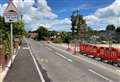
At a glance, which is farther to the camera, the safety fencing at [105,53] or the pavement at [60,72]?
the safety fencing at [105,53]

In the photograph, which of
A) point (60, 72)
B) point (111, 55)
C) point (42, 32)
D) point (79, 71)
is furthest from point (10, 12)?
point (42, 32)

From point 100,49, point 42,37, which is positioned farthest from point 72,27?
point 100,49

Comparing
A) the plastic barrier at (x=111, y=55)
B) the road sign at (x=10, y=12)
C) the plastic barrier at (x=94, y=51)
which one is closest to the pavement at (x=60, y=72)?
the plastic barrier at (x=111, y=55)

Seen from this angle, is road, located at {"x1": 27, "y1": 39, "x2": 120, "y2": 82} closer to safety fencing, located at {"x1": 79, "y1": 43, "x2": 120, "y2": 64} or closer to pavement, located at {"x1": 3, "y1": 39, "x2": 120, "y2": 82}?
pavement, located at {"x1": 3, "y1": 39, "x2": 120, "y2": 82}

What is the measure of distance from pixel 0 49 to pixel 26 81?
4754 millimetres

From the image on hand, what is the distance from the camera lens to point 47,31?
161 meters

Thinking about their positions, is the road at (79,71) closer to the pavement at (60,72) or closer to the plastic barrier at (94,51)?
the pavement at (60,72)

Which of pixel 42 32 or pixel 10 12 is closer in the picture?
pixel 10 12

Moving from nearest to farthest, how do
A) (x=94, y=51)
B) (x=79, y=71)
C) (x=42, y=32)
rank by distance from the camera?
(x=79, y=71)
(x=94, y=51)
(x=42, y=32)

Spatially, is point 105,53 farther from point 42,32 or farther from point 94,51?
point 42,32

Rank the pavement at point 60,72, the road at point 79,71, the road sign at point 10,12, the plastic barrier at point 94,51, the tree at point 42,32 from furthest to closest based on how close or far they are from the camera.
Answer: the tree at point 42,32 < the plastic barrier at point 94,51 < the road sign at point 10,12 < the road at point 79,71 < the pavement at point 60,72

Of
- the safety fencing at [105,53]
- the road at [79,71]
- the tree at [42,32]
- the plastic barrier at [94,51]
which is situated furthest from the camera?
the tree at [42,32]

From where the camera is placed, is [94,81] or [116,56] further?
[116,56]

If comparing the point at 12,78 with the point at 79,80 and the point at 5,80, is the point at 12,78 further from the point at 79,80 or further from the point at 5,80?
the point at 79,80
